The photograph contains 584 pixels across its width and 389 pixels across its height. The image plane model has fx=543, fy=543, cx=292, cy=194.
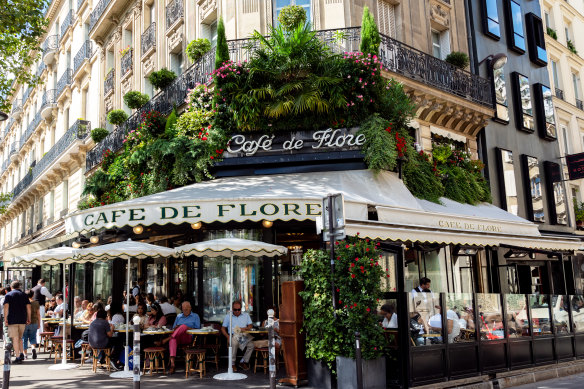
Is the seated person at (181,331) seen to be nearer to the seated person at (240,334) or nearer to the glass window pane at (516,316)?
the seated person at (240,334)

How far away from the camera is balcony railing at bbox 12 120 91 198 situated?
22.5 m

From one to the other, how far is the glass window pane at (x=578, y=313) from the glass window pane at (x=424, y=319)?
14.5ft

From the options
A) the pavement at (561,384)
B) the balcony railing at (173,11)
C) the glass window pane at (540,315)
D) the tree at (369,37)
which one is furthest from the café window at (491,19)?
the pavement at (561,384)

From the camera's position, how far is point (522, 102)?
17.9 metres

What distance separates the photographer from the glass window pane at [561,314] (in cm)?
1046

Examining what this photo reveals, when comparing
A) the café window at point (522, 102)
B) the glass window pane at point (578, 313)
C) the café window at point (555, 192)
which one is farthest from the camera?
the café window at point (555, 192)

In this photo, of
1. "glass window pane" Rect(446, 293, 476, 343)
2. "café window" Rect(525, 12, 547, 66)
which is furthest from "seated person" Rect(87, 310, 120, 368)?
"café window" Rect(525, 12, 547, 66)

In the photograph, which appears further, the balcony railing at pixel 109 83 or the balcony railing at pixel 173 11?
the balcony railing at pixel 109 83

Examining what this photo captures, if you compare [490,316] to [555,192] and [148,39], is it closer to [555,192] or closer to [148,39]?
[555,192]

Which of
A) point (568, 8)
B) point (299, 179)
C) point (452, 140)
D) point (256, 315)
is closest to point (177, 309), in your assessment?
point (256, 315)

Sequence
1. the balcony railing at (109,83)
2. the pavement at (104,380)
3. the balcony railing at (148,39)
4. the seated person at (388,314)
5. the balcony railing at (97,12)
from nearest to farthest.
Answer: the seated person at (388,314), the pavement at (104,380), the balcony railing at (148,39), the balcony railing at (109,83), the balcony railing at (97,12)

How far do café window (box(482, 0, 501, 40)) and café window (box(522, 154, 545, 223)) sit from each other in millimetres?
4084

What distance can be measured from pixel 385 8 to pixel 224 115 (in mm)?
5529

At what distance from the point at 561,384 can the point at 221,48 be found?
31.3ft
